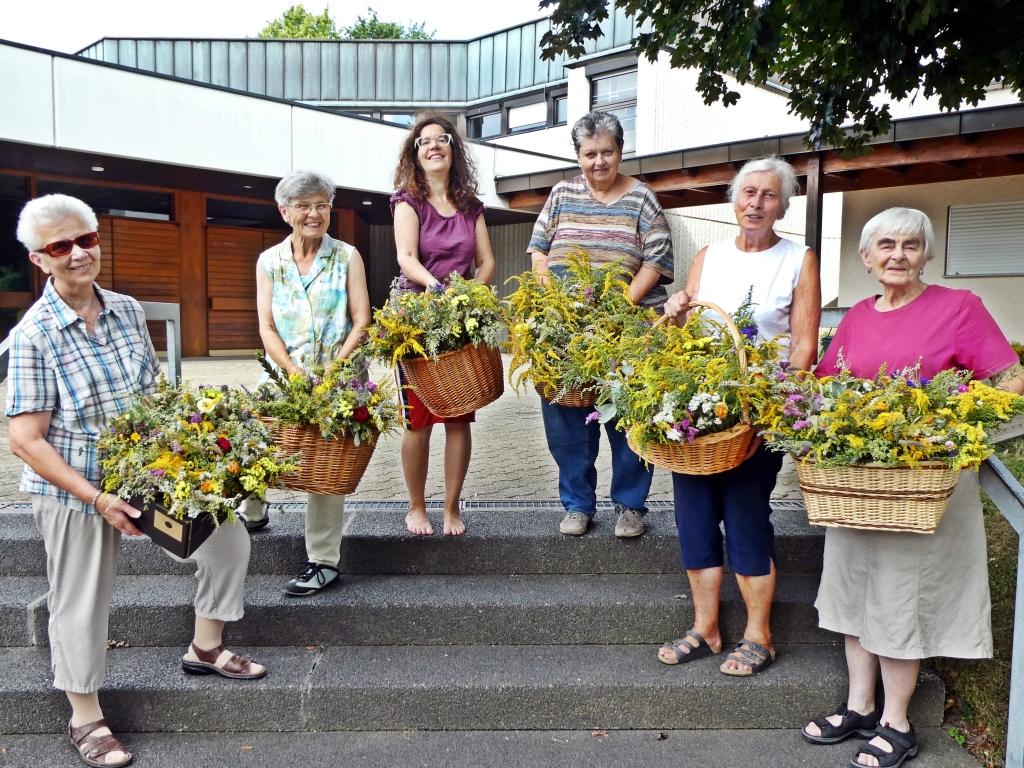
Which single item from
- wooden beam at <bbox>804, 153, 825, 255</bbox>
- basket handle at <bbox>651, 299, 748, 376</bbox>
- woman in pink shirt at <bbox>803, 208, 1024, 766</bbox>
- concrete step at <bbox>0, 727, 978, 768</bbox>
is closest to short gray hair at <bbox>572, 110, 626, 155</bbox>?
basket handle at <bbox>651, 299, 748, 376</bbox>

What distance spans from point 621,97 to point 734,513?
17.3 m

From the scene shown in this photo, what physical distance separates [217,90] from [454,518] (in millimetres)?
11852

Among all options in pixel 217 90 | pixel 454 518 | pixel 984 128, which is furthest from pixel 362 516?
pixel 217 90

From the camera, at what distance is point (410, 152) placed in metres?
3.77

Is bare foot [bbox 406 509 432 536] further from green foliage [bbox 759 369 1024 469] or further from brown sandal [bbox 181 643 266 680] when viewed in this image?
green foliage [bbox 759 369 1024 469]

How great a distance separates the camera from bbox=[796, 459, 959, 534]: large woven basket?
2.37m

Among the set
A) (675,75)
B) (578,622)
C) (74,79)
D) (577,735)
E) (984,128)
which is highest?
(675,75)

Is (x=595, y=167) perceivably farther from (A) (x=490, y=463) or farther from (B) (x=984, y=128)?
(B) (x=984, y=128)

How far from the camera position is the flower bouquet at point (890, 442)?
2350 mm

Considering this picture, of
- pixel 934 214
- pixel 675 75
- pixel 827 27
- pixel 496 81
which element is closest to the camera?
pixel 827 27

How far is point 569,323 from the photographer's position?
322 cm

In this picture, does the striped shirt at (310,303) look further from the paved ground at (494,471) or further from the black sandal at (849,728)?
the black sandal at (849,728)

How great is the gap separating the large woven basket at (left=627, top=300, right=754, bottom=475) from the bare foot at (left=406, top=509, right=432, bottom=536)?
4.60 ft

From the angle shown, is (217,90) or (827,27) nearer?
(827,27)
